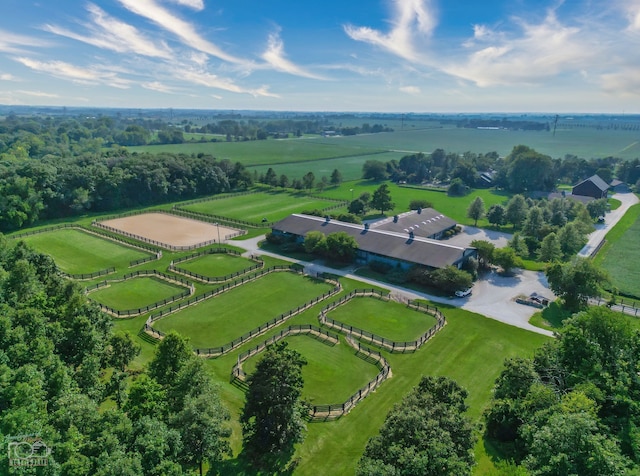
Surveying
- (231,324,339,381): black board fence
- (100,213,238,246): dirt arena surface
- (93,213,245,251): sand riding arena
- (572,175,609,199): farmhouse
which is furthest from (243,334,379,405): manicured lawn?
(572,175,609,199): farmhouse

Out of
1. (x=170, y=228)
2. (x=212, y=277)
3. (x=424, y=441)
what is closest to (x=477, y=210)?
(x=212, y=277)

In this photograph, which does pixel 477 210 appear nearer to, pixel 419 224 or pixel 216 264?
pixel 419 224

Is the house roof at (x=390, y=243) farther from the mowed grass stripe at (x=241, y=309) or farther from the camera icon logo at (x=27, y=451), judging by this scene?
the camera icon logo at (x=27, y=451)

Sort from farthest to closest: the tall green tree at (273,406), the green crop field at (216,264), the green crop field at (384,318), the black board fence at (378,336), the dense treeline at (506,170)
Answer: the dense treeline at (506,170) < the green crop field at (216,264) < the green crop field at (384,318) < the black board fence at (378,336) < the tall green tree at (273,406)

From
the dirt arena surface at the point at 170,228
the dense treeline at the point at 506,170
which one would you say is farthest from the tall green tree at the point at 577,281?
the dense treeline at the point at 506,170

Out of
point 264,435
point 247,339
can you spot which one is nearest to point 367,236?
point 247,339

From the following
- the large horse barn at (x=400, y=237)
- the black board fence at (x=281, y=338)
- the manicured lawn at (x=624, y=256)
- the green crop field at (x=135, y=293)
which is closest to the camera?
the black board fence at (x=281, y=338)

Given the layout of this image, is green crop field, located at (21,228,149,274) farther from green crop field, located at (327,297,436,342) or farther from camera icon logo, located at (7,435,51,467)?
camera icon logo, located at (7,435,51,467)
